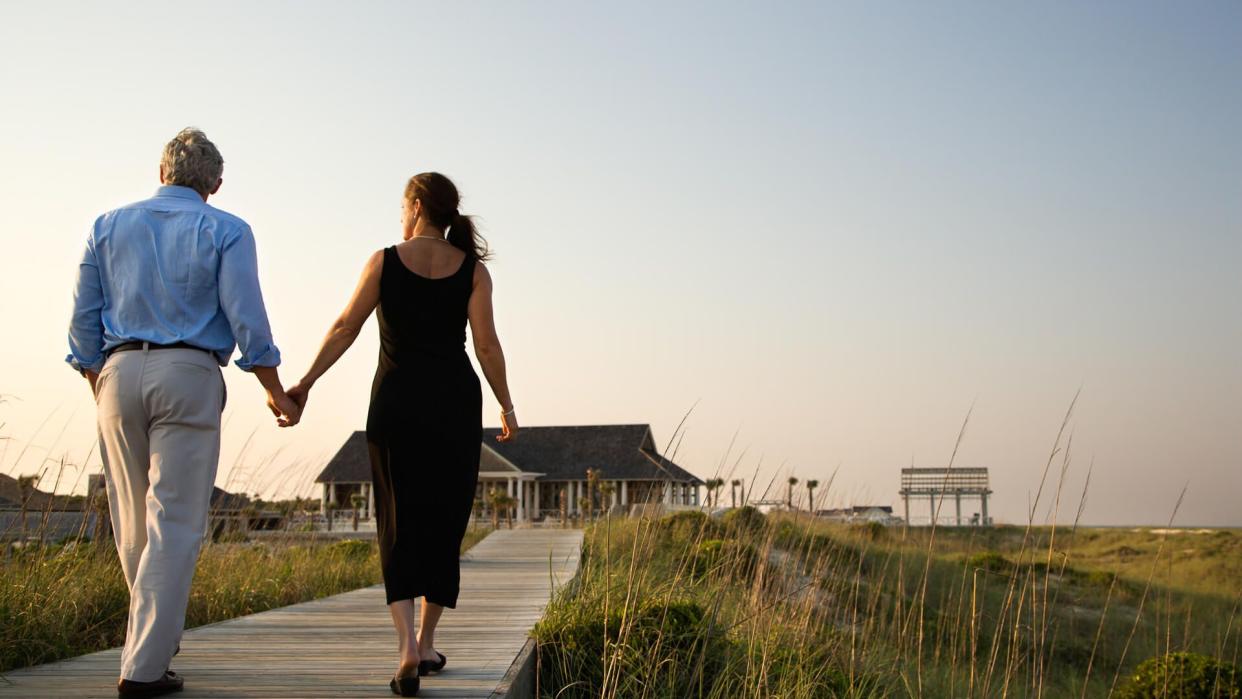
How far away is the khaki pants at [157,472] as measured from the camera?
11.4ft

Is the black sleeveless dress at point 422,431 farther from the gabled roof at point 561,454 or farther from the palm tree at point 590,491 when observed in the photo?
the gabled roof at point 561,454

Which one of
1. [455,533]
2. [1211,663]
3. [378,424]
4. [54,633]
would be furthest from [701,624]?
[1211,663]

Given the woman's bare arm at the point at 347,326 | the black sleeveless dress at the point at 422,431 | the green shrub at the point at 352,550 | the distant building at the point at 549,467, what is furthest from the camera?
the distant building at the point at 549,467

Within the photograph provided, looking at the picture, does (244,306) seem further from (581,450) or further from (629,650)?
(581,450)

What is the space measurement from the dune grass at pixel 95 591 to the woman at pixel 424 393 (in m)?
1.94

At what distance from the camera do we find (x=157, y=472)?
140 inches

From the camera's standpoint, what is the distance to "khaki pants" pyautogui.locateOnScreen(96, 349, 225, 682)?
3.49 metres

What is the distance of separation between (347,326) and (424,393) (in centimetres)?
42

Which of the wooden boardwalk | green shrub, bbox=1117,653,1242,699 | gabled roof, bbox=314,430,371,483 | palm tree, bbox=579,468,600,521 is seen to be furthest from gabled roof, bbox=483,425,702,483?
the wooden boardwalk

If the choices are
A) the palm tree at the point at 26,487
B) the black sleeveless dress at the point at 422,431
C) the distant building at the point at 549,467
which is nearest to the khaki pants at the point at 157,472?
the black sleeveless dress at the point at 422,431

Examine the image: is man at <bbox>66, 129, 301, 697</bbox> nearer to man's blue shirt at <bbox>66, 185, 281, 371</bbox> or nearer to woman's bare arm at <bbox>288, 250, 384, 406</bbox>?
man's blue shirt at <bbox>66, 185, 281, 371</bbox>

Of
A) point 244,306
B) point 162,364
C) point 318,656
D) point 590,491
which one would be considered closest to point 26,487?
point 318,656

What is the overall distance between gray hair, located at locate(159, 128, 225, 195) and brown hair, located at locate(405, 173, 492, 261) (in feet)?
2.42

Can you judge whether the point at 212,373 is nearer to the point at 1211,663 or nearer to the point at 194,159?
the point at 194,159
